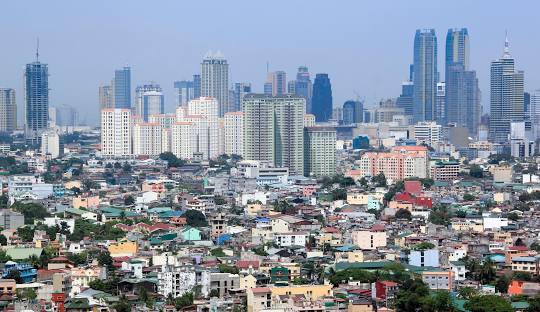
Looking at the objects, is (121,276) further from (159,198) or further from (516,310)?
(159,198)

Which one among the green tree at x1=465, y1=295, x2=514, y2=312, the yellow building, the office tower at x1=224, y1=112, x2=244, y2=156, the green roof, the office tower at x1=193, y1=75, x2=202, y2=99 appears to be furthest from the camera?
the office tower at x1=193, y1=75, x2=202, y2=99

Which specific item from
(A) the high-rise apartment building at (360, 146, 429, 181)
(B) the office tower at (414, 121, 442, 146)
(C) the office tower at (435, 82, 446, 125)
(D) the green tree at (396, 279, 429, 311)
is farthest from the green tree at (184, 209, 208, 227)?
(C) the office tower at (435, 82, 446, 125)

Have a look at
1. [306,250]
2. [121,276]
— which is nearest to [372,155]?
[306,250]

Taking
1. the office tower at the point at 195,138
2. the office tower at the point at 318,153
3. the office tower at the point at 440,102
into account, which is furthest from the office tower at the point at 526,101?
the office tower at the point at 318,153

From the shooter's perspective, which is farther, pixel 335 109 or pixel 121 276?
pixel 335 109

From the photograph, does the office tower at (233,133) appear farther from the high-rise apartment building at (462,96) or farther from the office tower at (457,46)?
the office tower at (457,46)

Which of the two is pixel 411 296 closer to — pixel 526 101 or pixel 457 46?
pixel 526 101

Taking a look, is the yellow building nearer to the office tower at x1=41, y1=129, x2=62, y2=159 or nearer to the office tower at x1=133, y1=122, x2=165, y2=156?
the office tower at x1=133, y1=122, x2=165, y2=156

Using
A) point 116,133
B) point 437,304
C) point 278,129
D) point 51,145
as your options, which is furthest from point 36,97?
point 437,304
